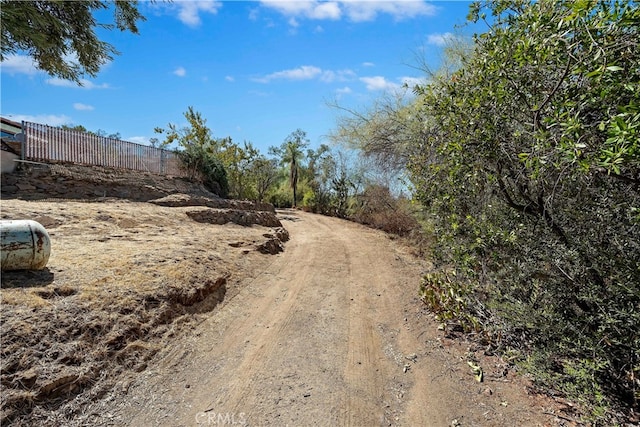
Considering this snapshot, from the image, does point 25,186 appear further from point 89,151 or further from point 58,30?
point 58,30

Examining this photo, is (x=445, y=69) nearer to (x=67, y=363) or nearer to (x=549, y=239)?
(x=549, y=239)

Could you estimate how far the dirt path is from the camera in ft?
9.13

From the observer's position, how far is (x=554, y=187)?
8.11 feet

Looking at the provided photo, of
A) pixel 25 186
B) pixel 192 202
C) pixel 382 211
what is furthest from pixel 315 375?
pixel 382 211

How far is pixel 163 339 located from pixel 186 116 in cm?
1971

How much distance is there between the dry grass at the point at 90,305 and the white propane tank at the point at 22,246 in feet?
0.41

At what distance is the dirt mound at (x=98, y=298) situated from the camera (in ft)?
8.79

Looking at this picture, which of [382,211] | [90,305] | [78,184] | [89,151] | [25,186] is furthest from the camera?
[382,211]

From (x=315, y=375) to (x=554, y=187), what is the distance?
2698 mm

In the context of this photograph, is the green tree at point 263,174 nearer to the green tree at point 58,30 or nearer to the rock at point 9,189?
the rock at point 9,189

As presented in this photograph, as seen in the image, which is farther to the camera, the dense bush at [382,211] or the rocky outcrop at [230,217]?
the dense bush at [382,211]

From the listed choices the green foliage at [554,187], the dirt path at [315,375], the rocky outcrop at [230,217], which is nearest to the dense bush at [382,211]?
the rocky outcrop at [230,217]

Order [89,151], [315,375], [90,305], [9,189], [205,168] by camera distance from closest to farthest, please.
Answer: [315,375]
[90,305]
[9,189]
[89,151]
[205,168]

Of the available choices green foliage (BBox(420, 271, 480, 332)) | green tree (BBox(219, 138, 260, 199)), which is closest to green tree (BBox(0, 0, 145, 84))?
green foliage (BBox(420, 271, 480, 332))
